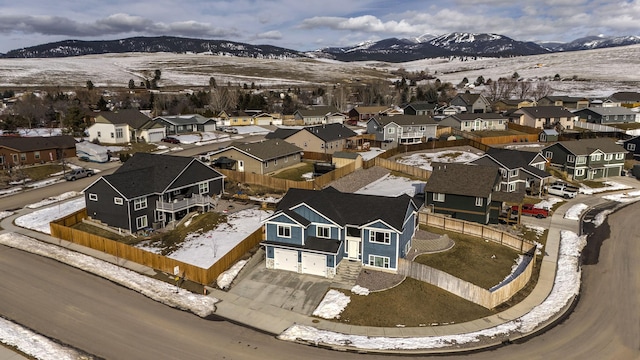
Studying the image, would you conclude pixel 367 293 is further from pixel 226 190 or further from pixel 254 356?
pixel 226 190

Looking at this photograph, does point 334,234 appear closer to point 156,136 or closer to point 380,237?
point 380,237

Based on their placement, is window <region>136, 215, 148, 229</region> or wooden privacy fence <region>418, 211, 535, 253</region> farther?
window <region>136, 215, 148, 229</region>

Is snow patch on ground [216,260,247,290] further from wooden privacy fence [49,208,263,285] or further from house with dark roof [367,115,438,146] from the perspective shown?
house with dark roof [367,115,438,146]

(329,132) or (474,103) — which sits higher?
(474,103)

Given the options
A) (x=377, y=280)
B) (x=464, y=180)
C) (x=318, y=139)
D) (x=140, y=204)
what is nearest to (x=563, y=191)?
(x=464, y=180)

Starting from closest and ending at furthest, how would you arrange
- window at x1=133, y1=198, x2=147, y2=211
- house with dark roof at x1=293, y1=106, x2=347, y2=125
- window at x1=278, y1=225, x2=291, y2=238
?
window at x1=278, y1=225, x2=291, y2=238 → window at x1=133, y1=198, x2=147, y2=211 → house with dark roof at x1=293, y1=106, x2=347, y2=125

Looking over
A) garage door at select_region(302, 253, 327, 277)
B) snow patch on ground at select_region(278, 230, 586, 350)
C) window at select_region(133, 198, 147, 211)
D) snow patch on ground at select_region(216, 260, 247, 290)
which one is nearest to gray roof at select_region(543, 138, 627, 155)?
snow patch on ground at select_region(278, 230, 586, 350)

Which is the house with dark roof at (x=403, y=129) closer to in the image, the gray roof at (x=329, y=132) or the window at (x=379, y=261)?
the gray roof at (x=329, y=132)

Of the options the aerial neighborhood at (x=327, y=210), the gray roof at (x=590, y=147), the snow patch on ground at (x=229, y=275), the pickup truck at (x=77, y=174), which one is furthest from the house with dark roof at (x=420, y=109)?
the snow patch on ground at (x=229, y=275)
